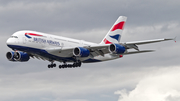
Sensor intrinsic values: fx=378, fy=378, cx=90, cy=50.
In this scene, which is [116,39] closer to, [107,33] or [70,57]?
[107,33]

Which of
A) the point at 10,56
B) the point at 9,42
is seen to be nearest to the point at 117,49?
the point at 9,42

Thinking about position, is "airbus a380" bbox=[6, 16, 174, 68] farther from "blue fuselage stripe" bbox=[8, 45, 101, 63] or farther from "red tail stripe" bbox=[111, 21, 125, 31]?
"red tail stripe" bbox=[111, 21, 125, 31]

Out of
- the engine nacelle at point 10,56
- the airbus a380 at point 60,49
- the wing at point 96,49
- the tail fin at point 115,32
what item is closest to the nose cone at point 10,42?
the airbus a380 at point 60,49

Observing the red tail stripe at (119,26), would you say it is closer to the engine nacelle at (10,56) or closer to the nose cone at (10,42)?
the engine nacelle at (10,56)

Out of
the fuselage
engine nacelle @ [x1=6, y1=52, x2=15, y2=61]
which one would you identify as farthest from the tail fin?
engine nacelle @ [x1=6, y1=52, x2=15, y2=61]

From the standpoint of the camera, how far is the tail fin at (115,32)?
8719 cm

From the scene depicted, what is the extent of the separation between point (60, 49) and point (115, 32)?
64.0 feet

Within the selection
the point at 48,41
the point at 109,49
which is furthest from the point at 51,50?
the point at 109,49

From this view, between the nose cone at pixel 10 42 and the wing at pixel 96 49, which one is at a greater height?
the nose cone at pixel 10 42

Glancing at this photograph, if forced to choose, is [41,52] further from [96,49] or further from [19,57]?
[96,49]

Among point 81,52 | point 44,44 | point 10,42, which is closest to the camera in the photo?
point 10,42

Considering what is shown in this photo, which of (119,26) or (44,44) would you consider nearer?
(44,44)

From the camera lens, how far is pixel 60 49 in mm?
73812

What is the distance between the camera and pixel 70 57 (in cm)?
7712
